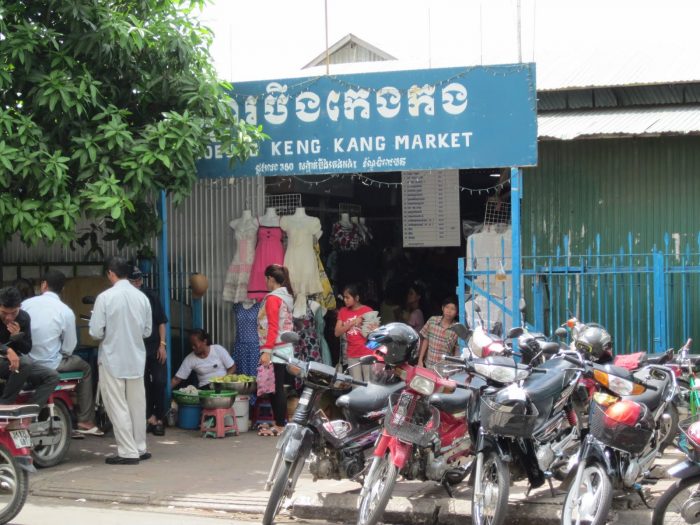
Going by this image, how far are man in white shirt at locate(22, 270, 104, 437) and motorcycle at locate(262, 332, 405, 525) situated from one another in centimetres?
299

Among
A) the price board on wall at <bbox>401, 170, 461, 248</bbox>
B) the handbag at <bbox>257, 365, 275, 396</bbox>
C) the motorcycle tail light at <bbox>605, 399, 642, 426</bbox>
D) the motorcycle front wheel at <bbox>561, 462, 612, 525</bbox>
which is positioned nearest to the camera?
the motorcycle front wheel at <bbox>561, 462, 612, 525</bbox>

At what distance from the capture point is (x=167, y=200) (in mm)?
11570

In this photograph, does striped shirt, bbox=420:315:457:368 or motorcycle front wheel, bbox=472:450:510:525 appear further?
striped shirt, bbox=420:315:457:368

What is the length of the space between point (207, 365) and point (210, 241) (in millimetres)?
1498

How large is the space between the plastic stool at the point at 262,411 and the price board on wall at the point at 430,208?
2461mm

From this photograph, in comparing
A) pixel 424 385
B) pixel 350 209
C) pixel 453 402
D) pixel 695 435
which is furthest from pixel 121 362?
pixel 695 435

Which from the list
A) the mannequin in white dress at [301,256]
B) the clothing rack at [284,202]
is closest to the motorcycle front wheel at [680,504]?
the mannequin in white dress at [301,256]

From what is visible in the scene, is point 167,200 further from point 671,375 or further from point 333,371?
point 671,375

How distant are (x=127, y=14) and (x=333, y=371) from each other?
16.1 ft

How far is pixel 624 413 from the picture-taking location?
6172 millimetres

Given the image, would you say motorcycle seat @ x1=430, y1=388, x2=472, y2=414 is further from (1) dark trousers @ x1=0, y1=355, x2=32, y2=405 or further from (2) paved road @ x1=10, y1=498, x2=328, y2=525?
(1) dark trousers @ x1=0, y1=355, x2=32, y2=405

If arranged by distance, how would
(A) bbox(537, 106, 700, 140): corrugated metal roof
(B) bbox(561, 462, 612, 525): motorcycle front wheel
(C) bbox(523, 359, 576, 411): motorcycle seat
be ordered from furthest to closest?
(A) bbox(537, 106, 700, 140): corrugated metal roof
(C) bbox(523, 359, 576, 411): motorcycle seat
(B) bbox(561, 462, 612, 525): motorcycle front wheel

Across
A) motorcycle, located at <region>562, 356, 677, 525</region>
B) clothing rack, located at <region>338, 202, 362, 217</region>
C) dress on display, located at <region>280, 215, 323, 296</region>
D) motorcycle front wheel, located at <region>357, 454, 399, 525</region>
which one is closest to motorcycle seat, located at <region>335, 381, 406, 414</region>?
motorcycle front wheel, located at <region>357, 454, 399, 525</region>

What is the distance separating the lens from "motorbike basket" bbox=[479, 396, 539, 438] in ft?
21.0
